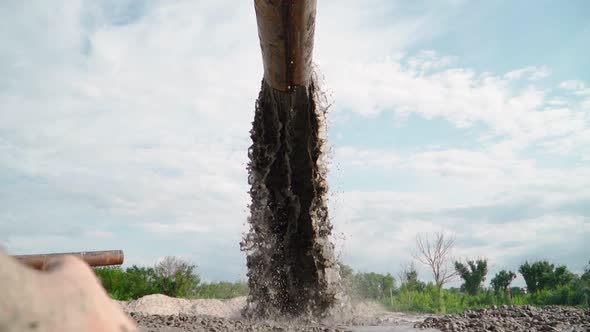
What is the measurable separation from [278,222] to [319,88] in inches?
77.7

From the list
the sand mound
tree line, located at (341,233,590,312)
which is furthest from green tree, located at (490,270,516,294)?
the sand mound

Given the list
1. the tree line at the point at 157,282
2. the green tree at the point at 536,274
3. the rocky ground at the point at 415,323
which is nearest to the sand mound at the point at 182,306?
the tree line at the point at 157,282

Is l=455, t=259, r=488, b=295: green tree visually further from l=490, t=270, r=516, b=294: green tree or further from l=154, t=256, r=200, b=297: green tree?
l=154, t=256, r=200, b=297: green tree

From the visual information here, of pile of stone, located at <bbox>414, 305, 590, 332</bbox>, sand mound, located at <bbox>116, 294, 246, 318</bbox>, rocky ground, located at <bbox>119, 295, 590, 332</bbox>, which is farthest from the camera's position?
sand mound, located at <bbox>116, 294, 246, 318</bbox>

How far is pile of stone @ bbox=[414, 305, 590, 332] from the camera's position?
5.84m

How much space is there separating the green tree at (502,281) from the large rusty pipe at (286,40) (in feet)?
38.2

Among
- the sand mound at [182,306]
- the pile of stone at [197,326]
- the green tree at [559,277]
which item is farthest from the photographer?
the green tree at [559,277]

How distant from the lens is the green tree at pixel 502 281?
15.1 metres

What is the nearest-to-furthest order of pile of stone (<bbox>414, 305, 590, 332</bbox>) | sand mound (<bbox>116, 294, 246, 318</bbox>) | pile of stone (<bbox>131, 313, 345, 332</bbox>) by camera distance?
pile of stone (<bbox>131, 313, 345, 332</bbox>)
pile of stone (<bbox>414, 305, 590, 332</bbox>)
sand mound (<bbox>116, 294, 246, 318</bbox>)

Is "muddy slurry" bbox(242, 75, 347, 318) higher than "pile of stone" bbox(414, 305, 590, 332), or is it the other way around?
"muddy slurry" bbox(242, 75, 347, 318)

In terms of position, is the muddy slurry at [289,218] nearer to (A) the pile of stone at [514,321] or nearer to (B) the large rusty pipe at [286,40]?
(B) the large rusty pipe at [286,40]

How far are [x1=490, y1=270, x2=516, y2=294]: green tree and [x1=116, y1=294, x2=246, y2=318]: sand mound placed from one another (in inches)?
308

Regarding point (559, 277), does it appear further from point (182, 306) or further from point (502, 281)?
point (182, 306)

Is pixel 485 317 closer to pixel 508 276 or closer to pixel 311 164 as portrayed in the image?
pixel 311 164
